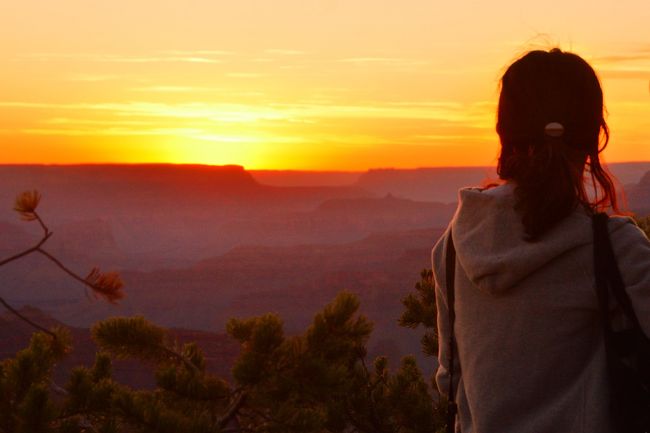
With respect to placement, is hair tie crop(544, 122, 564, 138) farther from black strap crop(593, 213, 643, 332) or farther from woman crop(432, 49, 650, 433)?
black strap crop(593, 213, 643, 332)

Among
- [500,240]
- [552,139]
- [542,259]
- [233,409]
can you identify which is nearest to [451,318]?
[500,240]

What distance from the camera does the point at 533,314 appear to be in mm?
1867

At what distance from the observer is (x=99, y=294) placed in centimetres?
288

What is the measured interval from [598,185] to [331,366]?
4.33 ft

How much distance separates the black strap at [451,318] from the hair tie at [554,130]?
1.25 ft

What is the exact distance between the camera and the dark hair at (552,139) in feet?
5.96

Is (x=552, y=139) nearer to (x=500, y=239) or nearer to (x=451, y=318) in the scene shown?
(x=500, y=239)

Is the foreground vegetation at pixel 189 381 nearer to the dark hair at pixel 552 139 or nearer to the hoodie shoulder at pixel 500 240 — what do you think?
the hoodie shoulder at pixel 500 240

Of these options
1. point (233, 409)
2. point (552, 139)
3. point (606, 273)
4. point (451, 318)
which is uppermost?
point (552, 139)

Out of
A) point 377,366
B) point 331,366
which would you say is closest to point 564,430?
point 331,366

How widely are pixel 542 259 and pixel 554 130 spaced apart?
0.92 ft

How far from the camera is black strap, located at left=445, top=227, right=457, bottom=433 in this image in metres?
2.15

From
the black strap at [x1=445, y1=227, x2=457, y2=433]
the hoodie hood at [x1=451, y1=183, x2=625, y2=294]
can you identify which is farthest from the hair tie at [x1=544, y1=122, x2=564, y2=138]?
the black strap at [x1=445, y1=227, x2=457, y2=433]

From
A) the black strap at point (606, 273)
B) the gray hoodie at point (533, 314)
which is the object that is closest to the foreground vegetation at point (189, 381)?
the gray hoodie at point (533, 314)
